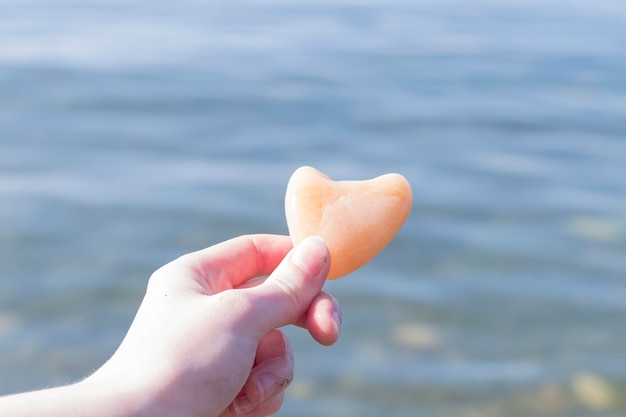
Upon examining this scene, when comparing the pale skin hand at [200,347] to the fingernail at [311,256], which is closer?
the pale skin hand at [200,347]

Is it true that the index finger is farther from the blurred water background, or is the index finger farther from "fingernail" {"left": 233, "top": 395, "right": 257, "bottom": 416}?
the blurred water background

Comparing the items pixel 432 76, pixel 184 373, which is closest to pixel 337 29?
pixel 432 76

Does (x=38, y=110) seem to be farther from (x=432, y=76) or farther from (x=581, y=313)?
(x=581, y=313)

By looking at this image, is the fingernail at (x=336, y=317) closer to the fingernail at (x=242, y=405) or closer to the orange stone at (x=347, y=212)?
the orange stone at (x=347, y=212)

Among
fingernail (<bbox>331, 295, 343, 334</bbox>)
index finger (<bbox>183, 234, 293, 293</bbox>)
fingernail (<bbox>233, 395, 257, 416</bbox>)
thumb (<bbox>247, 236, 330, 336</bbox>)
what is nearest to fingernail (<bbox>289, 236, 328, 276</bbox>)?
thumb (<bbox>247, 236, 330, 336</bbox>)

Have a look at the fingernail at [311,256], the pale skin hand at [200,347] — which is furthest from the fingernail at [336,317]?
the fingernail at [311,256]

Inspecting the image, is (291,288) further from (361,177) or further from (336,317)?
(361,177)
